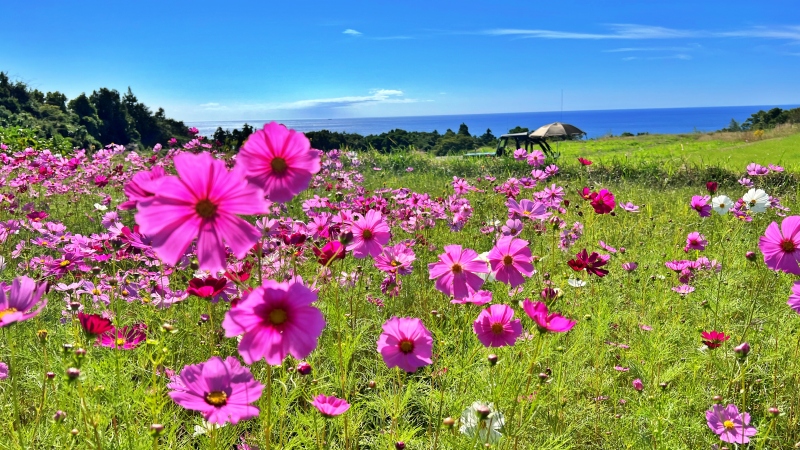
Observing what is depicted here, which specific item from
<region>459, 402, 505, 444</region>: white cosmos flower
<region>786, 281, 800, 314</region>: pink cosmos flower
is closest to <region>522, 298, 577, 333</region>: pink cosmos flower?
<region>459, 402, 505, 444</region>: white cosmos flower

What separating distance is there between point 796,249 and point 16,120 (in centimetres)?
1493

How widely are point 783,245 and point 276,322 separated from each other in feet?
4.30

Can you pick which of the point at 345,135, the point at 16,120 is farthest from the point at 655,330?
the point at 16,120

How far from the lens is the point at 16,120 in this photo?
486 inches

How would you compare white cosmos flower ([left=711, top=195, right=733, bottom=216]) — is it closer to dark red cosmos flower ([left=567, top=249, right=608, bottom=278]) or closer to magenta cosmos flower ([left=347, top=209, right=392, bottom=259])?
dark red cosmos flower ([left=567, top=249, right=608, bottom=278])

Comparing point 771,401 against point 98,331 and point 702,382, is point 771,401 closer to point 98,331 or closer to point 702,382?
point 702,382

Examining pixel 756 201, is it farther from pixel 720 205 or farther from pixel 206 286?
pixel 206 286

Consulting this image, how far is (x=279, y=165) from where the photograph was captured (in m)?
0.74

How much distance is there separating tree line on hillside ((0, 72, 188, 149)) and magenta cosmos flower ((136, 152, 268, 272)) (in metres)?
13.2

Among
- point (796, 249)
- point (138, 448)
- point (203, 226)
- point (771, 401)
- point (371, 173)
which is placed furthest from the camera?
point (371, 173)

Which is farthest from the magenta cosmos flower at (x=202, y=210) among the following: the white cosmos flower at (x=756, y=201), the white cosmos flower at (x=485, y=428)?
the white cosmos flower at (x=756, y=201)

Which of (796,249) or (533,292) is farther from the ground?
(796,249)

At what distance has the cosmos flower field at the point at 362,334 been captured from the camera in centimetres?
73

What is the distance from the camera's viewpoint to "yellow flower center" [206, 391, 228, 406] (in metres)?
0.84
